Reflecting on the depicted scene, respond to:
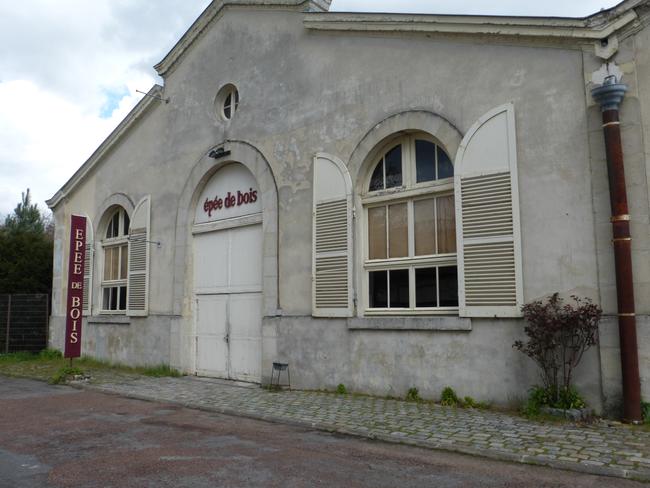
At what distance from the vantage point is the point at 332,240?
33.6 feet

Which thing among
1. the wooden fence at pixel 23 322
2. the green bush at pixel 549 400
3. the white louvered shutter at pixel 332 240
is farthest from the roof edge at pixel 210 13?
the wooden fence at pixel 23 322

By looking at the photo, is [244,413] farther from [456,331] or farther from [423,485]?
[423,485]

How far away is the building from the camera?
25.4 feet

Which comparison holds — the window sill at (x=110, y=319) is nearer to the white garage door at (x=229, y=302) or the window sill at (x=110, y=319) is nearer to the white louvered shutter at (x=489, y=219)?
the white garage door at (x=229, y=302)

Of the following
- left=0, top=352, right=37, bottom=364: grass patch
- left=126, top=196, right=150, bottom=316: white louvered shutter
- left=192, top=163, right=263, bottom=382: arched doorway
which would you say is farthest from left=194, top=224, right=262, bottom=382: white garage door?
left=0, top=352, right=37, bottom=364: grass patch

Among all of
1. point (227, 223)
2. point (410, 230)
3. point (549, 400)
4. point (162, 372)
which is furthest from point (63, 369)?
point (549, 400)

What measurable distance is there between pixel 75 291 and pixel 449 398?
363 inches

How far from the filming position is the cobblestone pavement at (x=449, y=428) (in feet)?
18.7

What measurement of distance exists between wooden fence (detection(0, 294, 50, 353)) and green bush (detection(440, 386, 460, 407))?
46.3ft

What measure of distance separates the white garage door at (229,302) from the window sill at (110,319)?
2546mm

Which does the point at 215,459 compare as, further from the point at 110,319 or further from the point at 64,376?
the point at 110,319

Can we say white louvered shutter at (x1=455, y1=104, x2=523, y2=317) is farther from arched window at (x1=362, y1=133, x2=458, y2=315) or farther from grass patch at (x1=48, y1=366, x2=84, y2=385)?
grass patch at (x1=48, y1=366, x2=84, y2=385)

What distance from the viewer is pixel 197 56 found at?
45.4 feet

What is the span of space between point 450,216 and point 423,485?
4975mm
